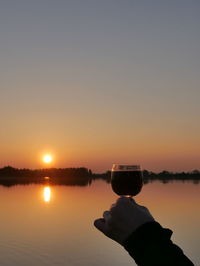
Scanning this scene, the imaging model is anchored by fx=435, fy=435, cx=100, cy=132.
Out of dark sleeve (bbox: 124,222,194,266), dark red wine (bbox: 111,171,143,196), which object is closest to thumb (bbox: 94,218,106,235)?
dark sleeve (bbox: 124,222,194,266)

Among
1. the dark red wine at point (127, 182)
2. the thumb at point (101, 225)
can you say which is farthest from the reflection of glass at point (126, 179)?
the thumb at point (101, 225)

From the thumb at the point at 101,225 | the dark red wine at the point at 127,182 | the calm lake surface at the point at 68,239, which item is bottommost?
the calm lake surface at the point at 68,239

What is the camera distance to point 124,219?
2400mm

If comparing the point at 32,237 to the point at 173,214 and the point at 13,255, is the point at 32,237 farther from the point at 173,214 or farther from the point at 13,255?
the point at 173,214

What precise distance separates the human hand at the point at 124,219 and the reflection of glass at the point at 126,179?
1288mm

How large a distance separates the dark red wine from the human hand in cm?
129

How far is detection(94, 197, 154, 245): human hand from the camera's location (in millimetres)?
2396

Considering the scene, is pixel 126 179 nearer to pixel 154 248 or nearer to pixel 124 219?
pixel 124 219

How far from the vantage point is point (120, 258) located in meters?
31.6

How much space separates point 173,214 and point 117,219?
53648 mm

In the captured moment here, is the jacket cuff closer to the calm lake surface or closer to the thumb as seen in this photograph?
the thumb

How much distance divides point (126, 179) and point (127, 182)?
3 cm

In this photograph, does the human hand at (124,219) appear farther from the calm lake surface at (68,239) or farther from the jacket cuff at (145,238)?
the calm lake surface at (68,239)

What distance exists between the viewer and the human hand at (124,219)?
240 cm
